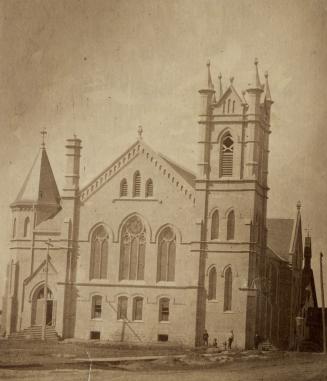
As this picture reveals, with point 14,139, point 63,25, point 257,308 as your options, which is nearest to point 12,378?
point 14,139

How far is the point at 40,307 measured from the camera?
127 feet

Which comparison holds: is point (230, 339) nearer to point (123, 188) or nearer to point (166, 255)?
point (166, 255)

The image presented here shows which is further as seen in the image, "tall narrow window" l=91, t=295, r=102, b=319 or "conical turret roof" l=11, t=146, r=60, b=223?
"conical turret roof" l=11, t=146, r=60, b=223

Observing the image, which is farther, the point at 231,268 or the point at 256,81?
the point at 231,268

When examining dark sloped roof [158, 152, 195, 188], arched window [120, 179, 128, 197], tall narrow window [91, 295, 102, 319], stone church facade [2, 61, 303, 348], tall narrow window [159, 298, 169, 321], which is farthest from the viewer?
arched window [120, 179, 128, 197]

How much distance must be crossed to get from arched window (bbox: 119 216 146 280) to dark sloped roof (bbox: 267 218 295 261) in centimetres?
644

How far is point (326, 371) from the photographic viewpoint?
Result: 2712 centimetres

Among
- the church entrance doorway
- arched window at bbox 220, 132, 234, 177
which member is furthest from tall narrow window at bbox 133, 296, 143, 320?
arched window at bbox 220, 132, 234, 177

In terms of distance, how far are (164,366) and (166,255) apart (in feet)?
29.2

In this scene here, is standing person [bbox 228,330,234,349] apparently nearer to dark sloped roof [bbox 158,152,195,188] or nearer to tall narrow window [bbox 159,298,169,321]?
tall narrow window [bbox 159,298,169,321]

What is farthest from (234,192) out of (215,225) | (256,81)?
(256,81)

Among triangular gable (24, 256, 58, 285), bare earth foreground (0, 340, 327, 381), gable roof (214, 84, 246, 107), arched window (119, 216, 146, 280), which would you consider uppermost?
gable roof (214, 84, 246, 107)

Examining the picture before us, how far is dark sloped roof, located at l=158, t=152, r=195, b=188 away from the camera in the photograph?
36906mm

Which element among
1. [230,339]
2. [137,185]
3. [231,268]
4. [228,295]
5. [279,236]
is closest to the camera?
[230,339]
